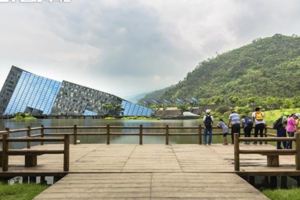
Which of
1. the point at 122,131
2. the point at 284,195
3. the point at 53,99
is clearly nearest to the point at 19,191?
the point at 284,195

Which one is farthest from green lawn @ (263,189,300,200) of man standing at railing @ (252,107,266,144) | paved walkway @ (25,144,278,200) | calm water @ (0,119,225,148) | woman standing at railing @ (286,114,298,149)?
calm water @ (0,119,225,148)

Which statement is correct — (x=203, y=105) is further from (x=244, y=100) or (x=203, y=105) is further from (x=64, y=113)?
(x=64, y=113)

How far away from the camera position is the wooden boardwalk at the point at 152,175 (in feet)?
24.6

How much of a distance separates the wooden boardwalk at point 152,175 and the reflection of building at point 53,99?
91.7 m

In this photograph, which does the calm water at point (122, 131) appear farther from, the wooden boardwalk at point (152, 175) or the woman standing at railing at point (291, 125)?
the woman standing at railing at point (291, 125)

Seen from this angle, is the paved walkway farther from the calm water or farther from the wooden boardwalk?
the calm water

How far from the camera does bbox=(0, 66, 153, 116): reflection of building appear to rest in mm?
101000

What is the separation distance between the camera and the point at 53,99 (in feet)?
346

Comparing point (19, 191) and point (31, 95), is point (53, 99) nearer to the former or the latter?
point (31, 95)

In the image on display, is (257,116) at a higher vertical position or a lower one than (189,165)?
higher

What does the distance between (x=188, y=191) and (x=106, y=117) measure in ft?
337

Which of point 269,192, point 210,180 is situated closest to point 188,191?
point 210,180

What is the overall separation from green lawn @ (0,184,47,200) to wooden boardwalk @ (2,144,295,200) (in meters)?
0.44

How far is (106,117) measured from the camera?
110m
